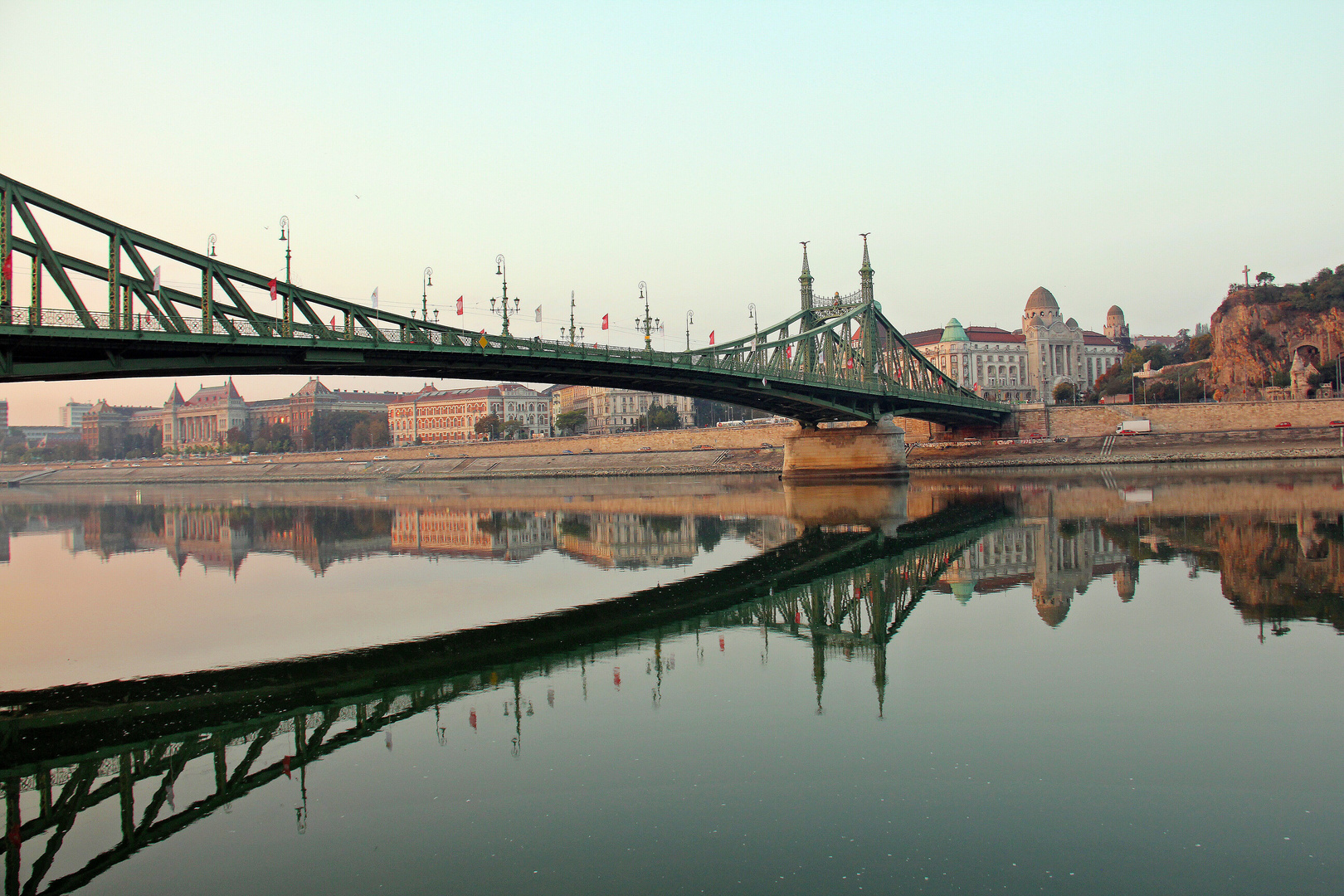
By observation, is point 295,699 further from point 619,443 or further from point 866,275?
point 619,443

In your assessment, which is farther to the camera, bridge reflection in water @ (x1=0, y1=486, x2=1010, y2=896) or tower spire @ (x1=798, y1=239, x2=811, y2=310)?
tower spire @ (x1=798, y1=239, x2=811, y2=310)

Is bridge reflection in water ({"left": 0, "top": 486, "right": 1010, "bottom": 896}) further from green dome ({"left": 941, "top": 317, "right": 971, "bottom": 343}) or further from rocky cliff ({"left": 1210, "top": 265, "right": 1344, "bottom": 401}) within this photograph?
green dome ({"left": 941, "top": 317, "right": 971, "bottom": 343})

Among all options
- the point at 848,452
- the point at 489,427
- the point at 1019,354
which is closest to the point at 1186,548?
the point at 848,452

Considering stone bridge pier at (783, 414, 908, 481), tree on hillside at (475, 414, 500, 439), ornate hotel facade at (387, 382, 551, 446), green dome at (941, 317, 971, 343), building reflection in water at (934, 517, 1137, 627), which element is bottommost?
building reflection in water at (934, 517, 1137, 627)

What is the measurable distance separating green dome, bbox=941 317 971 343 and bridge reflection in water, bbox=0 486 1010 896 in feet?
424

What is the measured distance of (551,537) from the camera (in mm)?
36125

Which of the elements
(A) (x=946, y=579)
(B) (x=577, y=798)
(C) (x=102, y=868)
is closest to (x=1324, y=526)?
(A) (x=946, y=579)

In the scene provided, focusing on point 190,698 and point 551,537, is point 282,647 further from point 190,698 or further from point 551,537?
point 551,537

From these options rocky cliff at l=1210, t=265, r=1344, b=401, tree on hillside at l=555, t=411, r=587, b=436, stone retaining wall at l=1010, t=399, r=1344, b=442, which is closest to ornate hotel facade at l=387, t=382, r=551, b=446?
tree on hillside at l=555, t=411, r=587, b=436

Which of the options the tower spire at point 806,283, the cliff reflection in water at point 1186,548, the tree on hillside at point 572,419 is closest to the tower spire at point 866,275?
the tower spire at point 806,283

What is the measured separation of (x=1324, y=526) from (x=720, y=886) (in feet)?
90.6

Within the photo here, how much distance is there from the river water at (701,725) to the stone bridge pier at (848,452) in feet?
120

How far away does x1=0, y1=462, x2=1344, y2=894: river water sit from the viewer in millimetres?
8008

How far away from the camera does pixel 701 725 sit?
455 inches
